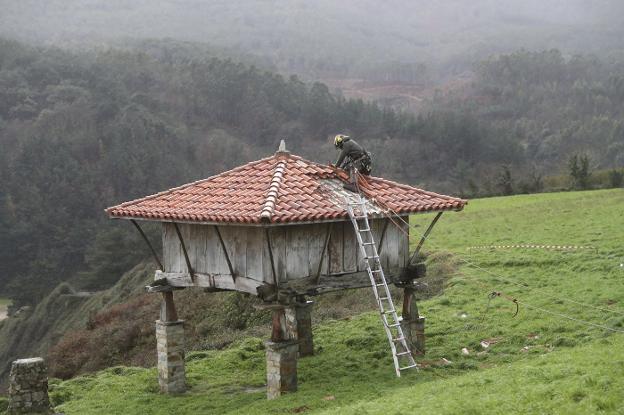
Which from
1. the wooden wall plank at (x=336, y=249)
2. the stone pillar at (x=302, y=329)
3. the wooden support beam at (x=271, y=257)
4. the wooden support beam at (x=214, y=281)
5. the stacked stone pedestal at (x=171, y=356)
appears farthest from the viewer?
the stone pillar at (x=302, y=329)

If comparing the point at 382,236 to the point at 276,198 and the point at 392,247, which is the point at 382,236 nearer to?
the point at 392,247

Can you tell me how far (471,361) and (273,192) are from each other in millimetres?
5728

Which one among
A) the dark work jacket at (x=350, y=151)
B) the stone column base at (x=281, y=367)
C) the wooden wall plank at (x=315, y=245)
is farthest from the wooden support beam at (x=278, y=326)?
the dark work jacket at (x=350, y=151)

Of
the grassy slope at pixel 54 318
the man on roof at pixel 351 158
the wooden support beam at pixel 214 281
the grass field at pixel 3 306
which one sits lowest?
the grass field at pixel 3 306

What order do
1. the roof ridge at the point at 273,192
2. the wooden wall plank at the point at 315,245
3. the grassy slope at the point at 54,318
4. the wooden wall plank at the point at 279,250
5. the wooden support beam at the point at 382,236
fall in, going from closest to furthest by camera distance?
the roof ridge at the point at 273,192 < the wooden wall plank at the point at 279,250 < the wooden wall plank at the point at 315,245 < the wooden support beam at the point at 382,236 < the grassy slope at the point at 54,318

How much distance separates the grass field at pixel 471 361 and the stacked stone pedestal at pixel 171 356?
33cm

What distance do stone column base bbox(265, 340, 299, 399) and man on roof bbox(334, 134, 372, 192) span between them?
3502mm

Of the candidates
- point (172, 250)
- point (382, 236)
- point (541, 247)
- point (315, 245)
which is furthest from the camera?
point (541, 247)

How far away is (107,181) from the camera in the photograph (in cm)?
8875

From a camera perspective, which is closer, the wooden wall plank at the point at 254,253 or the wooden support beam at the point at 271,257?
the wooden support beam at the point at 271,257

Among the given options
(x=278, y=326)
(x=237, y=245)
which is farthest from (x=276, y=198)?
(x=278, y=326)

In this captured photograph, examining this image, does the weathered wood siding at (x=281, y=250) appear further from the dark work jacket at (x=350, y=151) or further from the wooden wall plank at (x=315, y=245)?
the dark work jacket at (x=350, y=151)

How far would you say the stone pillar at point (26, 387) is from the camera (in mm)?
13461

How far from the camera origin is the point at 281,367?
14258 mm
